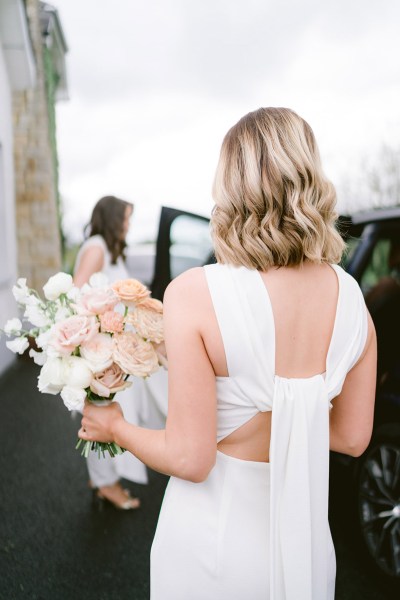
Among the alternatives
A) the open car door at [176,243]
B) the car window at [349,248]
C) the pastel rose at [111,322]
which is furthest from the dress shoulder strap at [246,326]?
the car window at [349,248]

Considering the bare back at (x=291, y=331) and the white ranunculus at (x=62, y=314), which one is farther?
the white ranunculus at (x=62, y=314)

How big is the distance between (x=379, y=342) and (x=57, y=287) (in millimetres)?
2206

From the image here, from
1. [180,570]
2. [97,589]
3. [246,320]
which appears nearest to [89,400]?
[180,570]

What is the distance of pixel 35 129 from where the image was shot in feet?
36.2

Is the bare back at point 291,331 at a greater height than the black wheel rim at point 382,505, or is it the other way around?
the bare back at point 291,331

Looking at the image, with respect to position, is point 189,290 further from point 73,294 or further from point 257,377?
point 73,294

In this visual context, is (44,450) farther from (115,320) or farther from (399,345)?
(115,320)

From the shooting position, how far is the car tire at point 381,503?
9.81 ft

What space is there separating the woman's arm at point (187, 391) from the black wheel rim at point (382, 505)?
A: 2018mm

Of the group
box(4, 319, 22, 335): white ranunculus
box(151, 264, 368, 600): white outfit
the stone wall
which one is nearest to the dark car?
box(151, 264, 368, 600): white outfit

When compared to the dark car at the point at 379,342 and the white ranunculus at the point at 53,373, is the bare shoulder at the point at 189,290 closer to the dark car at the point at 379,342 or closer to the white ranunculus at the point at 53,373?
the white ranunculus at the point at 53,373

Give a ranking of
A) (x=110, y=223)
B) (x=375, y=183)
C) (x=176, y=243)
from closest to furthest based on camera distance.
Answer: (x=176, y=243), (x=110, y=223), (x=375, y=183)

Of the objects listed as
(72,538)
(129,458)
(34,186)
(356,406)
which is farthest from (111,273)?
(34,186)

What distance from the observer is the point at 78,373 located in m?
1.55
